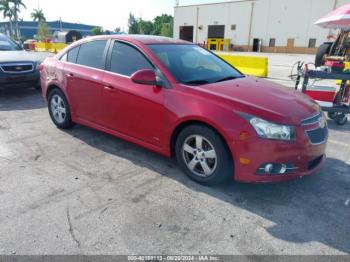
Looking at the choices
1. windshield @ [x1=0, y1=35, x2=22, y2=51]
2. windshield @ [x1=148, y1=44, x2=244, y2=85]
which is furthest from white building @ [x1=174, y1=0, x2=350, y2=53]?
windshield @ [x1=148, y1=44, x2=244, y2=85]

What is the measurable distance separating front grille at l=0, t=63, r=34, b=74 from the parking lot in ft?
12.8

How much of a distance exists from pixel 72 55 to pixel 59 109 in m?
0.98

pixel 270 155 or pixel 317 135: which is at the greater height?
pixel 317 135

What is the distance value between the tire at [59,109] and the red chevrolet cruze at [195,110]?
24 centimetres

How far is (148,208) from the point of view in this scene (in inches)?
119

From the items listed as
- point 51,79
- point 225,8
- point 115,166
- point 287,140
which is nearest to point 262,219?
point 287,140

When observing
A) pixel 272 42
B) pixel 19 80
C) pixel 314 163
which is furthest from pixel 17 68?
pixel 272 42

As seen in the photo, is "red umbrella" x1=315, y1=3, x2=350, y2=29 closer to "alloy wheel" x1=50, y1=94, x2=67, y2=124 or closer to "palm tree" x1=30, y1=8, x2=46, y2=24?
"alloy wheel" x1=50, y1=94, x2=67, y2=124

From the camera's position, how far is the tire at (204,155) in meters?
3.19

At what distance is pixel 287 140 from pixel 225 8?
2030 inches

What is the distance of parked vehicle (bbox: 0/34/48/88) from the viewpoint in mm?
7473

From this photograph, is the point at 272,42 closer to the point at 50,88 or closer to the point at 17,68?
the point at 17,68

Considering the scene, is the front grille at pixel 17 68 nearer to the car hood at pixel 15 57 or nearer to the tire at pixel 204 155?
the car hood at pixel 15 57

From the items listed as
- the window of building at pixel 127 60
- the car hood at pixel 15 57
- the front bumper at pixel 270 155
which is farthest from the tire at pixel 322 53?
the car hood at pixel 15 57
